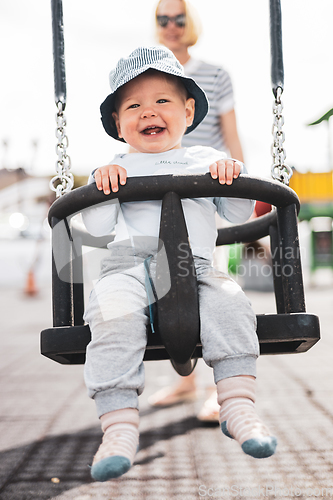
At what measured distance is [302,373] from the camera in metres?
3.40

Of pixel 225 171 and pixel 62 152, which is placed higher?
pixel 62 152

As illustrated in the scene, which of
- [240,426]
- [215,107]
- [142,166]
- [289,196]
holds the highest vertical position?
[215,107]

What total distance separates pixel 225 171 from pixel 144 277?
0.33 m

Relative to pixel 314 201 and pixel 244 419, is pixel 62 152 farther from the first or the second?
pixel 314 201

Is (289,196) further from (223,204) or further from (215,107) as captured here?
(215,107)

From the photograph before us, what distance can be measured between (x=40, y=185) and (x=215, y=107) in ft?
77.8

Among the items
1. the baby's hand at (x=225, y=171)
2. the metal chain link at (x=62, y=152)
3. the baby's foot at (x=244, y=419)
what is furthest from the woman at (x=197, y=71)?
the baby's foot at (x=244, y=419)

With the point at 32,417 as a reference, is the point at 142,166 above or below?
above

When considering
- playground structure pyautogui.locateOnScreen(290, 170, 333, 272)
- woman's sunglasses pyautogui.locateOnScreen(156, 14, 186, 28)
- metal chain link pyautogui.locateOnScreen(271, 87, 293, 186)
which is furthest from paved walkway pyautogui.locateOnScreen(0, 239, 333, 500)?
playground structure pyautogui.locateOnScreen(290, 170, 333, 272)

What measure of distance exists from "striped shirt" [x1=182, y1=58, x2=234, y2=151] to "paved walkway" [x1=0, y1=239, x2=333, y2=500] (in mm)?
1284

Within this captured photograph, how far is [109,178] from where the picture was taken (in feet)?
3.87

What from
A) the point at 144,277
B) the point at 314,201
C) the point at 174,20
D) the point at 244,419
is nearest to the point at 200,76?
the point at 174,20

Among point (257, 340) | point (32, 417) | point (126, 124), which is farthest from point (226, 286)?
point (32, 417)

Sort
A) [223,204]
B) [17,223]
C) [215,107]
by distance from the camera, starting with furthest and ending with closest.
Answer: [17,223]
[215,107]
[223,204]
